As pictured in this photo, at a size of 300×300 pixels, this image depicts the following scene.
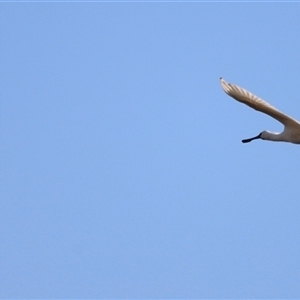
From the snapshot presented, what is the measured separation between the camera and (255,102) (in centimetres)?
3152

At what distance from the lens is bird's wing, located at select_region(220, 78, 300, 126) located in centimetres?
3130

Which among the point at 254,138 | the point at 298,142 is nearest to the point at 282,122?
the point at 298,142

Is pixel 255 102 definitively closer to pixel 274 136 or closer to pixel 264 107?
pixel 264 107

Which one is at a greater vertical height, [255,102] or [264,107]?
[255,102]

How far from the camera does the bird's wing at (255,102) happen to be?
31.3 meters

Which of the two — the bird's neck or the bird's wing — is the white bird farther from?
the bird's neck

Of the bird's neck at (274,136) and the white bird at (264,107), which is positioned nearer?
the white bird at (264,107)

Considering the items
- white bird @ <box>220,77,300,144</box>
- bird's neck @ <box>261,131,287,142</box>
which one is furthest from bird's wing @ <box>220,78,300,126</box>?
bird's neck @ <box>261,131,287,142</box>

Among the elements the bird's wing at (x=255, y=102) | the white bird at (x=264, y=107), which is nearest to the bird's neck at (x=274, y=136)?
the white bird at (x=264, y=107)

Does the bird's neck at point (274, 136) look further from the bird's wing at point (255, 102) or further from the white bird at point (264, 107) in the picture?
the bird's wing at point (255, 102)

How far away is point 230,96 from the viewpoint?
3191 centimetres

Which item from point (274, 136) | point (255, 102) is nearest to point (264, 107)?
point (255, 102)

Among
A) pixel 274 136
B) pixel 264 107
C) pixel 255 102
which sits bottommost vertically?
pixel 264 107

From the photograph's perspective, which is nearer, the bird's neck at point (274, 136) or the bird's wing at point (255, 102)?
the bird's wing at point (255, 102)
